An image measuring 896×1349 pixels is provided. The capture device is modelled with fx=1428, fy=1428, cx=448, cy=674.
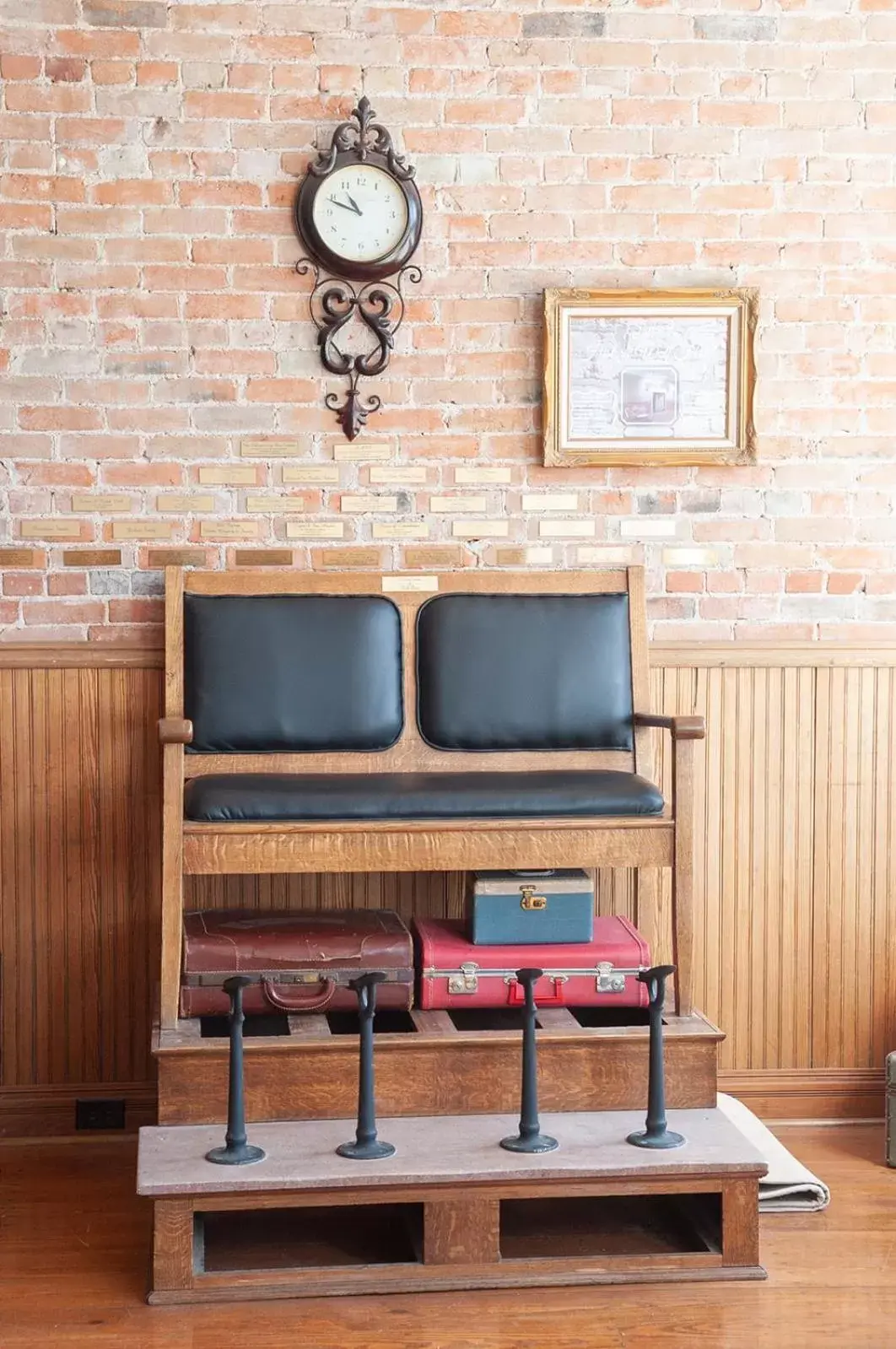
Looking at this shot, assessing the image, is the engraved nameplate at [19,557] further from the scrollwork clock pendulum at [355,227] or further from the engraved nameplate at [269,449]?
the scrollwork clock pendulum at [355,227]

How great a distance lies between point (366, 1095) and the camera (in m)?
2.68

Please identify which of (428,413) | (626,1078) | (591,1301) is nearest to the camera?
(591,1301)

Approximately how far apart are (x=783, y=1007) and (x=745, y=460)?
1.39 m

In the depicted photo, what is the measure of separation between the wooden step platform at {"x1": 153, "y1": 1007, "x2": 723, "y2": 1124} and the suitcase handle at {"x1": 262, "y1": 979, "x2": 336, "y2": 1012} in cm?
4

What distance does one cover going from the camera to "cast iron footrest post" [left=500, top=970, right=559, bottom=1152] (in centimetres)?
270

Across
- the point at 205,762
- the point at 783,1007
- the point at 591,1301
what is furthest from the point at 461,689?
the point at 591,1301

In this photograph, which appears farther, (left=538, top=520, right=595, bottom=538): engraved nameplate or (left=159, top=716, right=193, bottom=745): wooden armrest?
(left=538, top=520, right=595, bottom=538): engraved nameplate

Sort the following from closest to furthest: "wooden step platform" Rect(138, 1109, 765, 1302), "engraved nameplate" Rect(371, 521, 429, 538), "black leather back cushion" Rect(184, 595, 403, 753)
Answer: "wooden step platform" Rect(138, 1109, 765, 1302), "black leather back cushion" Rect(184, 595, 403, 753), "engraved nameplate" Rect(371, 521, 429, 538)

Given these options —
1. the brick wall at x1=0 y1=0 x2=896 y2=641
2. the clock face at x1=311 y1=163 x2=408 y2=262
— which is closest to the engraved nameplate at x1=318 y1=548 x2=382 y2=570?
the brick wall at x1=0 y1=0 x2=896 y2=641

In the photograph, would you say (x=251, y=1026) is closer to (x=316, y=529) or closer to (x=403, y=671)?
(x=403, y=671)

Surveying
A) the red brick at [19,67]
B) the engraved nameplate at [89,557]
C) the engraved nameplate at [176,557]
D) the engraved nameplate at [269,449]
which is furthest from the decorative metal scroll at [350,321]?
the red brick at [19,67]

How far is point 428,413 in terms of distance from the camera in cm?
356

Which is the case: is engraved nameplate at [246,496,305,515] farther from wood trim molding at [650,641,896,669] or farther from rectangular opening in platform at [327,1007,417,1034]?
rectangular opening in platform at [327,1007,417,1034]

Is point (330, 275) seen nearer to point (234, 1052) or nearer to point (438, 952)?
point (438, 952)
